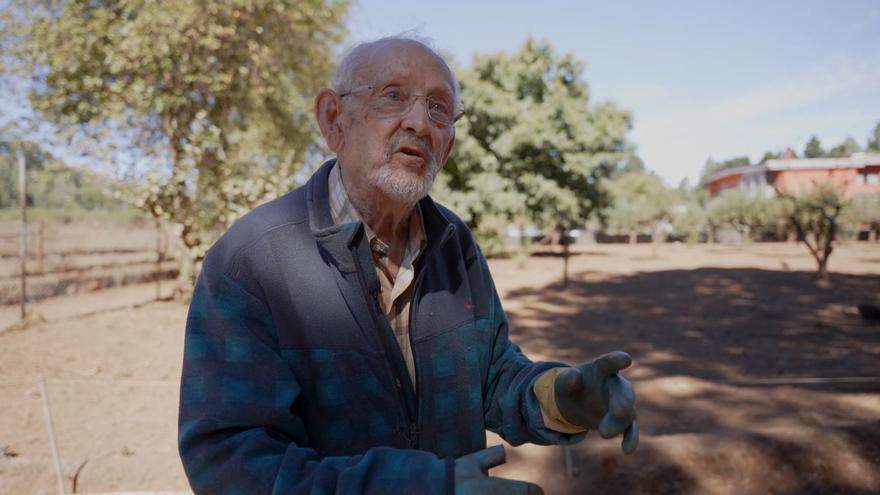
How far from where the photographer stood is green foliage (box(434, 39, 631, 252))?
1809 centimetres

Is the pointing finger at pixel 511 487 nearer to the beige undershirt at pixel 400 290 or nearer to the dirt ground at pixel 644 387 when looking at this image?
the beige undershirt at pixel 400 290

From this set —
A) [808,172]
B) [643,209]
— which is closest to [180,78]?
[643,209]

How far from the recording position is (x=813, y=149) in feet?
309

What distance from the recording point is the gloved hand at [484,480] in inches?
36.7

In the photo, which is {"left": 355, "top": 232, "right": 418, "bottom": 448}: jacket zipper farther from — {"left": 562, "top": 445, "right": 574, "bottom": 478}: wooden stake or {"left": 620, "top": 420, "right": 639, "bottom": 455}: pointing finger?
{"left": 562, "top": 445, "right": 574, "bottom": 478}: wooden stake

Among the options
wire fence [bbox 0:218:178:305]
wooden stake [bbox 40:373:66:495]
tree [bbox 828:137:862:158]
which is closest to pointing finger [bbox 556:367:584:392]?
wooden stake [bbox 40:373:66:495]

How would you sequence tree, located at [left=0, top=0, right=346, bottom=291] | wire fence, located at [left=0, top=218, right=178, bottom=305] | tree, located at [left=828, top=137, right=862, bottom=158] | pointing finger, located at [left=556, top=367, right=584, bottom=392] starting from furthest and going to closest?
tree, located at [left=828, top=137, right=862, bottom=158]
wire fence, located at [left=0, top=218, right=178, bottom=305]
tree, located at [left=0, top=0, right=346, bottom=291]
pointing finger, located at [left=556, top=367, right=584, bottom=392]

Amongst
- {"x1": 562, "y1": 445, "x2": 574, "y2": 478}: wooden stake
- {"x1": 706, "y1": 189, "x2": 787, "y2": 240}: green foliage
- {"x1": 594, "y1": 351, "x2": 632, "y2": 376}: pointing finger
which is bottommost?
{"x1": 562, "y1": 445, "x2": 574, "y2": 478}: wooden stake

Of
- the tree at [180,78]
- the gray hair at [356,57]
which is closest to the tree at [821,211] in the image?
the tree at [180,78]

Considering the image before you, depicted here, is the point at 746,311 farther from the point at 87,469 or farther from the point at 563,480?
the point at 87,469

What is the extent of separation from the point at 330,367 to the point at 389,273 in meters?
0.36

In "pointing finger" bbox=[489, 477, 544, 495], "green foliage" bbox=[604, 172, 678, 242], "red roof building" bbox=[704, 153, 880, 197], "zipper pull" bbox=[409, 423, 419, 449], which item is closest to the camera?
"pointing finger" bbox=[489, 477, 544, 495]

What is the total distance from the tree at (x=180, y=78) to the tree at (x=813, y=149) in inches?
3988

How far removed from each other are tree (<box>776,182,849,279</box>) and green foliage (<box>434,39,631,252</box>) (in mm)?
5406
